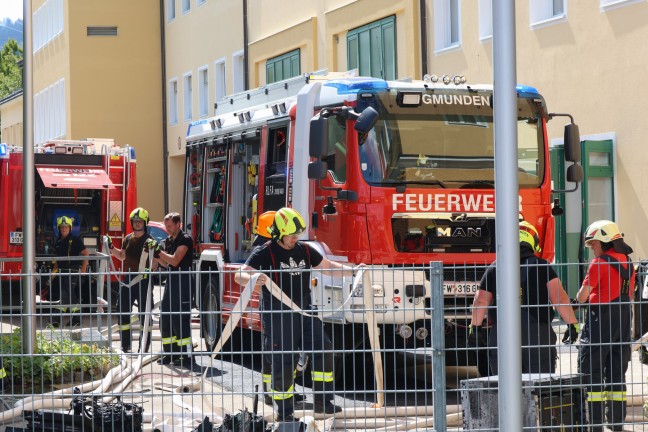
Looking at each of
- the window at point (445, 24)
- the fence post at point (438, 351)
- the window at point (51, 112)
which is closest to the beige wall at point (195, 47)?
the window at point (51, 112)

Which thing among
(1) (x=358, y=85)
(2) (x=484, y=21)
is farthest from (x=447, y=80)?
(2) (x=484, y=21)

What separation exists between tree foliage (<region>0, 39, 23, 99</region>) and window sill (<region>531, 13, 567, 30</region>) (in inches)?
2594

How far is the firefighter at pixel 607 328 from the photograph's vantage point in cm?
805

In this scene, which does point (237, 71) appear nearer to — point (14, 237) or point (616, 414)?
point (14, 237)

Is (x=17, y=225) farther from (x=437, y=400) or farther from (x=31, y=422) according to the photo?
(x=437, y=400)

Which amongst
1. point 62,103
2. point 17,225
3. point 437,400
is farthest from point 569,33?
point 62,103

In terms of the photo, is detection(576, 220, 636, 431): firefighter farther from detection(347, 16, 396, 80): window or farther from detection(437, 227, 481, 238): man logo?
detection(347, 16, 396, 80): window

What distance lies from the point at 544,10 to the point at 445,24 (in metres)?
3.31

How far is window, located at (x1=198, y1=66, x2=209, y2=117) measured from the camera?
36312 millimetres

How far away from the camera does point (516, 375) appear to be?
5434 mm

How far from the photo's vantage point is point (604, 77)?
715 inches

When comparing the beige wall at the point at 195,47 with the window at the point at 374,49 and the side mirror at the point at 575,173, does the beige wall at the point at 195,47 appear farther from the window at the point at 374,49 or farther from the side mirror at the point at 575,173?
the side mirror at the point at 575,173

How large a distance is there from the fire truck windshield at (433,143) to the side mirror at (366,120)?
29 centimetres

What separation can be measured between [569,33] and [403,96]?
25.8 ft
